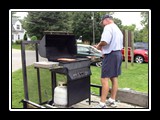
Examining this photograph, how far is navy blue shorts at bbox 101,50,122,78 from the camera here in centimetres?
355

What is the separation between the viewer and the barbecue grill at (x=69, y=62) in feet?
11.5

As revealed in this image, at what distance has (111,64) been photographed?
3561mm

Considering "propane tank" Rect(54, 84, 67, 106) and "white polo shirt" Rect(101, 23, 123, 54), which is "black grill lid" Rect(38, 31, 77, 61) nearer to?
"propane tank" Rect(54, 84, 67, 106)

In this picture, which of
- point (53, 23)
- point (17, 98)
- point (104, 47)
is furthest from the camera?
point (53, 23)

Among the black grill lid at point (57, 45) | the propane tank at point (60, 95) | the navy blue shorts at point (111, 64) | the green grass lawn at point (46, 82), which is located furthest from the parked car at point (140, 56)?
the propane tank at point (60, 95)

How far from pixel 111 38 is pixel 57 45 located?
99 cm

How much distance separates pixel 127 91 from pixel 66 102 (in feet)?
3.77

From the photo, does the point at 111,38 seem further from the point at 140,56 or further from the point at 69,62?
the point at 140,56

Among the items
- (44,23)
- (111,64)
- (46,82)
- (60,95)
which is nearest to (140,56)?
(44,23)

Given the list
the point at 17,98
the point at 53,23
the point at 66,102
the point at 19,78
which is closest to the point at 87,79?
the point at 66,102

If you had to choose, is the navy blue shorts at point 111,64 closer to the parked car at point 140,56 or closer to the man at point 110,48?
the man at point 110,48

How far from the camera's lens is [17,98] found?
5.09 meters

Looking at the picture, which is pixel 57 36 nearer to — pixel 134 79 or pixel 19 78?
pixel 19 78

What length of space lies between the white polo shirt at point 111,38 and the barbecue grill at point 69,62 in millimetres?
453
